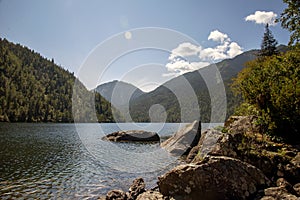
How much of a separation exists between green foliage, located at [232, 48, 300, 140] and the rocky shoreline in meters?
0.91

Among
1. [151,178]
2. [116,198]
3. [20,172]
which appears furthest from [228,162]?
[20,172]

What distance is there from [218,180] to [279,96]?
16.2 feet

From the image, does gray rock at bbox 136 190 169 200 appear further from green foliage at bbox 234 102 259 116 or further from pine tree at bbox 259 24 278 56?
pine tree at bbox 259 24 278 56

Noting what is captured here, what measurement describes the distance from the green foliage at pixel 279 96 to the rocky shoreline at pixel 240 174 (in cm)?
91

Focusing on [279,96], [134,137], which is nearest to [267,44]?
[134,137]

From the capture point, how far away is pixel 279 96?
384 inches

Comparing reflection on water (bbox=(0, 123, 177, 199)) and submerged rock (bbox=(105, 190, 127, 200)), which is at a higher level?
submerged rock (bbox=(105, 190, 127, 200))

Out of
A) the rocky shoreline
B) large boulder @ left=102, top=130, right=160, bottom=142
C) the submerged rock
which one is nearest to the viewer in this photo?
the rocky shoreline

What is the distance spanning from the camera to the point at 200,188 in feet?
27.7

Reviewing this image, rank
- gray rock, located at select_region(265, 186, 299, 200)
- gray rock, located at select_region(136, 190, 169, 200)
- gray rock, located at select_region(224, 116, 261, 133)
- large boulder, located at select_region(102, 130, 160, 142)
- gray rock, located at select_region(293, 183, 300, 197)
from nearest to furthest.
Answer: gray rock, located at select_region(265, 186, 299, 200) < gray rock, located at select_region(293, 183, 300, 197) < gray rock, located at select_region(136, 190, 169, 200) < gray rock, located at select_region(224, 116, 261, 133) < large boulder, located at select_region(102, 130, 160, 142)

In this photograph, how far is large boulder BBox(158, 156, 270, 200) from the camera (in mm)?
8219

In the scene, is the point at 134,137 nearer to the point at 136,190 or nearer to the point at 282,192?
the point at 136,190

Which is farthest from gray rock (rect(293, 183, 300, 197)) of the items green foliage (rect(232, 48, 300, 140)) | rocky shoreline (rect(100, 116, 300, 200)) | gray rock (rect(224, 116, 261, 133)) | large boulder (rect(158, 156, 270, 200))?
gray rock (rect(224, 116, 261, 133))

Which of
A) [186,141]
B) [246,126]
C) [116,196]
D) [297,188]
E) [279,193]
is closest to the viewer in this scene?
[279,193]
